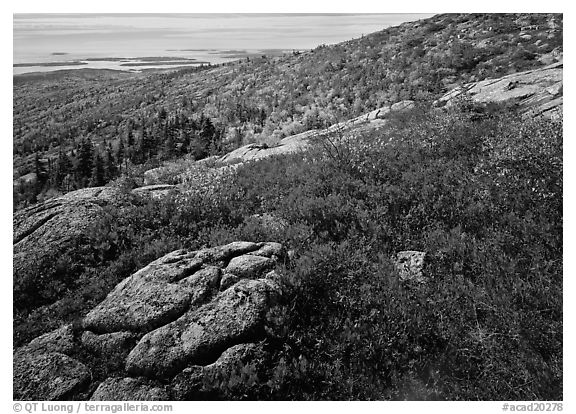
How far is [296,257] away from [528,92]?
1007cm

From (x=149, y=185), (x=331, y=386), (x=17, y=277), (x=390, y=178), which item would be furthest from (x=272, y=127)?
(x=331, y=386)

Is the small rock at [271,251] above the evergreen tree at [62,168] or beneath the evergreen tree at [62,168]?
above

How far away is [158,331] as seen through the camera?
5.46m

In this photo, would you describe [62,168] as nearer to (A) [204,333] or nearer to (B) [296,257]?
(B) [296,257]

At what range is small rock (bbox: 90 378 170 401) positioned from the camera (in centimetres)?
518

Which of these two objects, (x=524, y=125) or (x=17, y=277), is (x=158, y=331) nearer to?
(x=17, y=277)

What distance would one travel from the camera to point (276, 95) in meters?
27.1

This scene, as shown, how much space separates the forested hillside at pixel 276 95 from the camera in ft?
56.2

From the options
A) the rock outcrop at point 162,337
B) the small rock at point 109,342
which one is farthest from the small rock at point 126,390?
the small rock at point 109,342

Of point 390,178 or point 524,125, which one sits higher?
point 524,125

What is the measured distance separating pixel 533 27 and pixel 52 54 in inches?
803

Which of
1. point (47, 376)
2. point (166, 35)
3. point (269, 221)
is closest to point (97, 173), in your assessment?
point (166, 35)

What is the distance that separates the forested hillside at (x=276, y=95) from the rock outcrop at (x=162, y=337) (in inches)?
192

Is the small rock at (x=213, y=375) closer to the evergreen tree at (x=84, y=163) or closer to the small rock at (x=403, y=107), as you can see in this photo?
the small rock at (x=403, y=107)
